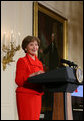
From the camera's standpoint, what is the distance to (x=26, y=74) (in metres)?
2.69

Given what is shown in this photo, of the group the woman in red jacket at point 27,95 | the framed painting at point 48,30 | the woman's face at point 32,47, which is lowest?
the woman in red jacket at point 27,95

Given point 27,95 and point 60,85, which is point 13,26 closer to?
point 27,95

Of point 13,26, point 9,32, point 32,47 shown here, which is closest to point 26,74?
point 32,47

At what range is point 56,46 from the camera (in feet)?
27.3

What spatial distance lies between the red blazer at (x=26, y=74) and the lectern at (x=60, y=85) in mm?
266

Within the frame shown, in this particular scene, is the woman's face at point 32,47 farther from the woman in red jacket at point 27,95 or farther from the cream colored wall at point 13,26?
the cream colored wall at point 13,26

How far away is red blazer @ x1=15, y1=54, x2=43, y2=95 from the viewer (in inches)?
96.3

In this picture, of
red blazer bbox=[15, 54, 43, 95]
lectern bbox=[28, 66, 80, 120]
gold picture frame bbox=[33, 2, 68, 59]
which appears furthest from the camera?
gold picture frame bbox=[33, 2, 68, 59]

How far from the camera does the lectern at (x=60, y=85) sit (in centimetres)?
200

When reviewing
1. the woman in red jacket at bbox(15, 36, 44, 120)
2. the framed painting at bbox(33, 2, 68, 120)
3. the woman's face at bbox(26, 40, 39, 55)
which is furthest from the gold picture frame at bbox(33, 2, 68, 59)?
the woman in red jacket at bbox(15, 36, 44, 120)

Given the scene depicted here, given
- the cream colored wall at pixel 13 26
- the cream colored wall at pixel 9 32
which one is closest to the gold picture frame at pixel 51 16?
the cream colored wall at pixel 13 26

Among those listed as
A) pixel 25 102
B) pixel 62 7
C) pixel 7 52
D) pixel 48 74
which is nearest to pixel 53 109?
pixel 48 74

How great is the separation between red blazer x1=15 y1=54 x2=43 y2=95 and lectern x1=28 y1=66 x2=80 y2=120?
266mm

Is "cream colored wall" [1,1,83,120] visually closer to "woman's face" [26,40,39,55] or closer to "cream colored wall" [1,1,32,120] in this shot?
"cream colored wall" [1,1,32,120]
